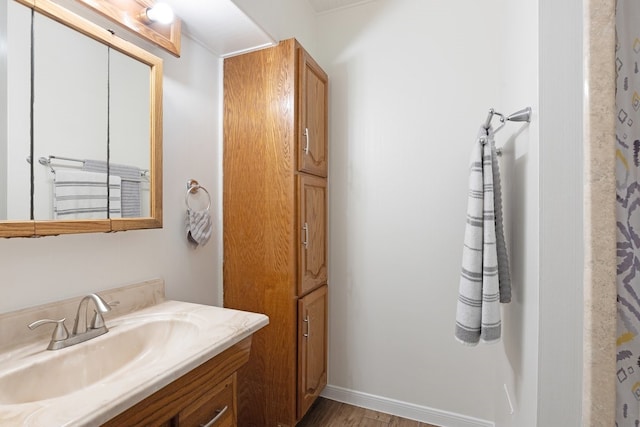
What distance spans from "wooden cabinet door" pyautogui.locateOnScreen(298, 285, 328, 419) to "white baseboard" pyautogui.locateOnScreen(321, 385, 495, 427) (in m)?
0.16

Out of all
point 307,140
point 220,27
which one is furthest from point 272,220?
point 220,27

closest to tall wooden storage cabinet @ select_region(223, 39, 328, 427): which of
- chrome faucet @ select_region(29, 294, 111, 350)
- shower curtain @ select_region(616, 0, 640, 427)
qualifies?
chrome faucet @ select_region(29, 294, 111, 350)

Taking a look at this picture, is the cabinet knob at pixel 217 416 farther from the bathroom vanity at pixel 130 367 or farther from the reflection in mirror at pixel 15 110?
the reflection in mirror at pixel 15 110

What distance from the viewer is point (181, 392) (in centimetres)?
78

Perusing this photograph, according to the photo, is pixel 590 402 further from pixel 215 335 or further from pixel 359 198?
pixel 359 198

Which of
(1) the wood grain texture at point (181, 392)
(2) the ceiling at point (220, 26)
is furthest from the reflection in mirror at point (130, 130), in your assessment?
(1) the wood grain texture at point (181, 392)

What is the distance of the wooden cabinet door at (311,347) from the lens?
5.09ft

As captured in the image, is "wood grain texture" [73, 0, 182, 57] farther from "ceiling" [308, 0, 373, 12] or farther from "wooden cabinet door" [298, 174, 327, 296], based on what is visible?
"ceiling" [308, 0, 373, 12]

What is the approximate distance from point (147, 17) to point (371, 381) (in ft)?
7.41

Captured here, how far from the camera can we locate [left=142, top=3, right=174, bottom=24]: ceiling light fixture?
117 cm

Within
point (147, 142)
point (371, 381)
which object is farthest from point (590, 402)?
point (147, 142)

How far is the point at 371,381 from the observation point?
6.31 ft

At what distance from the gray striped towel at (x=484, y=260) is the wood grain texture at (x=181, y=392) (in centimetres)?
87

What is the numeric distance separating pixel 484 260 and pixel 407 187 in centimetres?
79
